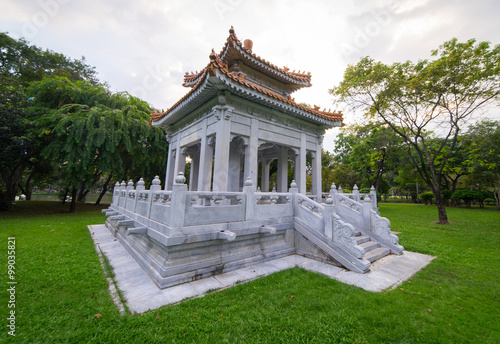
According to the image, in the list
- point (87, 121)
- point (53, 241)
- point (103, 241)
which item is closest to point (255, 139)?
point (103, 241)

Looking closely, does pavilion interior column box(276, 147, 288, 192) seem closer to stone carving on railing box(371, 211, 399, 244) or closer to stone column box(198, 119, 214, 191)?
stone column box(198, 119, 214, 191)

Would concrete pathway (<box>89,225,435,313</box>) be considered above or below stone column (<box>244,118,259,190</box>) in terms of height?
below

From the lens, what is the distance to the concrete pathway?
374cm

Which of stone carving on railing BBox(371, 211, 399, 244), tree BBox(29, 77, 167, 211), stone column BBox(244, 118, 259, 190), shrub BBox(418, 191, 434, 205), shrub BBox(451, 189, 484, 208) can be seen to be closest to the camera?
stone carving on railing BBox(371, 211, 399, 244)

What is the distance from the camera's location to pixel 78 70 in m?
18.6

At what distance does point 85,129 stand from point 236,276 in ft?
42.1

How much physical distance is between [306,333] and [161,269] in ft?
9.59

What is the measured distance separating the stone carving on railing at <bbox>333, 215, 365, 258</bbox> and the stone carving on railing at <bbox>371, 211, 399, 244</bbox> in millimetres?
2041

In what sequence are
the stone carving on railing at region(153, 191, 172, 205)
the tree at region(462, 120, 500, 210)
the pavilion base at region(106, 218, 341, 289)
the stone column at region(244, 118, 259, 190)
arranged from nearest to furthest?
the pavilion base at region(106, 218, 341, 289) < the stone carving on railing at region(153, 191, 172, 205) < the stone column at region(244, 118, 259, 190) < the tree at region(462, 120, 500, 210)

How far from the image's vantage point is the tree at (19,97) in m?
12.2

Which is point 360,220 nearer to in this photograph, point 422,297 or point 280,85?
point 422,297

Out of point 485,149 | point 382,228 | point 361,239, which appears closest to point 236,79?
point 361,239

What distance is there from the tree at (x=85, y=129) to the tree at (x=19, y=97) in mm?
1075

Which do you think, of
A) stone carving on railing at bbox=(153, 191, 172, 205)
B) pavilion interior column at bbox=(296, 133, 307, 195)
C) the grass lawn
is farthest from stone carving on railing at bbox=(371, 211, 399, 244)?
stone carving on railing at bbox=(153, 191, 172, 205)
